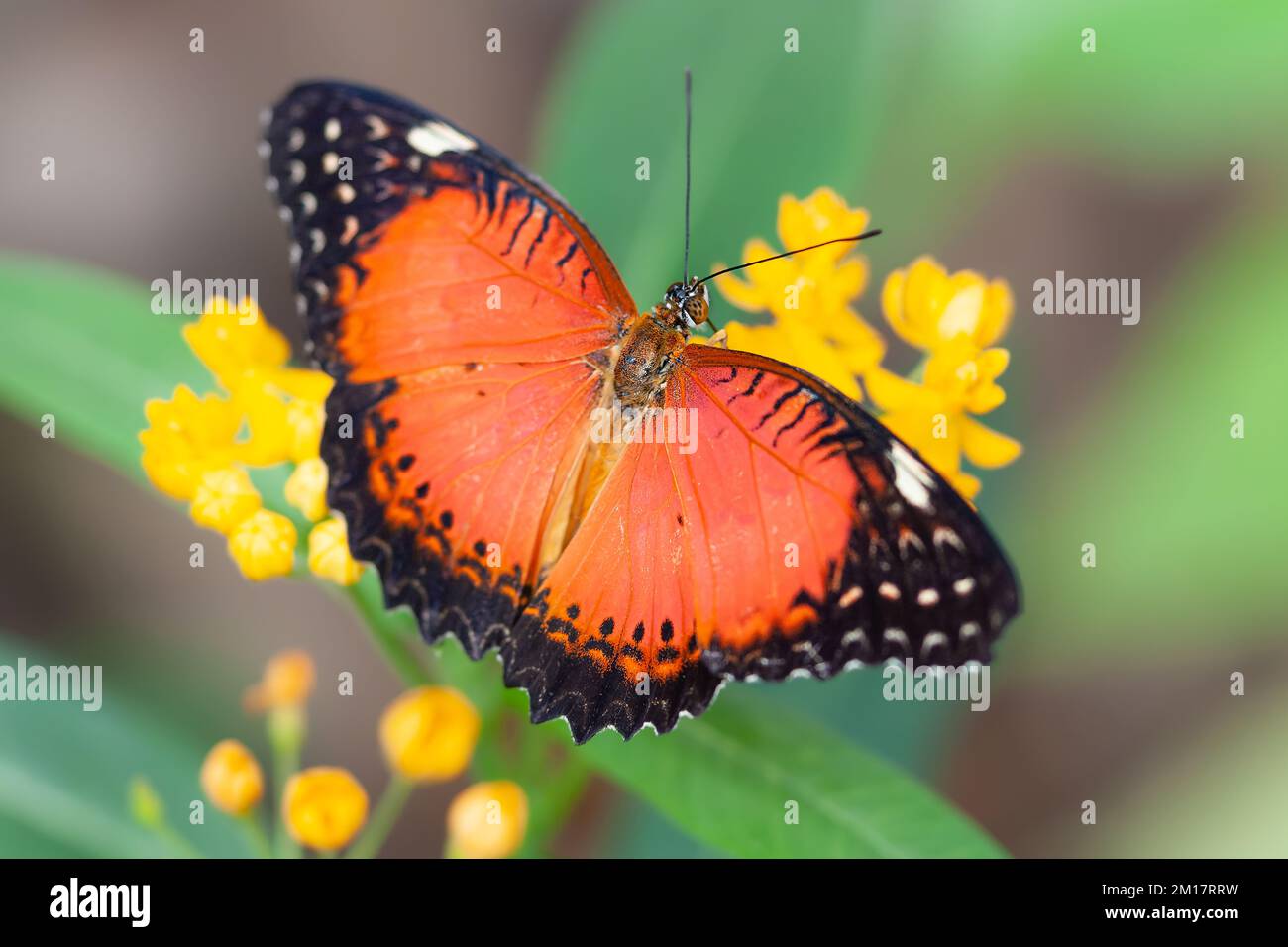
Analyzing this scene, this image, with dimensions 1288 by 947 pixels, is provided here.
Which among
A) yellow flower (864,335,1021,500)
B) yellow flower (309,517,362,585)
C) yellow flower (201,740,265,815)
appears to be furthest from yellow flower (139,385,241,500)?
yellow flower (864,335,1021,500)

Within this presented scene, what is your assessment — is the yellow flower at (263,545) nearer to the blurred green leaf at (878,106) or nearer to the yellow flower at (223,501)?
the yellow flower at (223,501)

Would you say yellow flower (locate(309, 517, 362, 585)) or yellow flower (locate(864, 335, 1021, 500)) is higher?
yellow flower (locate(864, 335, 1021, 500))

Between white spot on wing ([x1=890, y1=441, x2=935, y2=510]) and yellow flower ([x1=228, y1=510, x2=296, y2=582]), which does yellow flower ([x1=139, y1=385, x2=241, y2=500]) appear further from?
white spot on wing ([x1=890, y1=441, x2=935, y2=510])

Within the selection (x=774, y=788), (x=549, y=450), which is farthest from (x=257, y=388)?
(x=774, y=788)

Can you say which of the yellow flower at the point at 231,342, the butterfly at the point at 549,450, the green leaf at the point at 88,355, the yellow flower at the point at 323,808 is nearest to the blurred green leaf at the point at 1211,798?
the butterfly at the point at 549,450

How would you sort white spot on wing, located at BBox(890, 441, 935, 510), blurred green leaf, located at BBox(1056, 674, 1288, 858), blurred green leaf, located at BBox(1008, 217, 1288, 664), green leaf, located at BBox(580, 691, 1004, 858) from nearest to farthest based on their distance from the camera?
white spot on wing, located at BBox(890, 441, 935, 510)
green leaf, located at BBox(580, 691, 1004, 858)
blurred green leaf, located at BBox(1056, 674, 1288, 858)
blurred green leaf, located at BBox(1008, 217, 1288, 664)

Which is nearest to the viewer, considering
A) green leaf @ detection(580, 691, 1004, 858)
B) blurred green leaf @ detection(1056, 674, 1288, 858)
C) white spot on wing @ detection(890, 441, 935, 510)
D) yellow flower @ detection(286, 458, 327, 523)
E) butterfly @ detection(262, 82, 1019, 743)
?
white spot on wing @ detection(890, 441, 935, 510)

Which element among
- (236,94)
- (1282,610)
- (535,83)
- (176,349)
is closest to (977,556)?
(176,349)

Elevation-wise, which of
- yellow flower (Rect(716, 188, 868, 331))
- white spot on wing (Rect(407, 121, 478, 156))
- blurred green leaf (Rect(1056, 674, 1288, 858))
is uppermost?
white spot on wing (Rect(407, 121, 478, 156))
